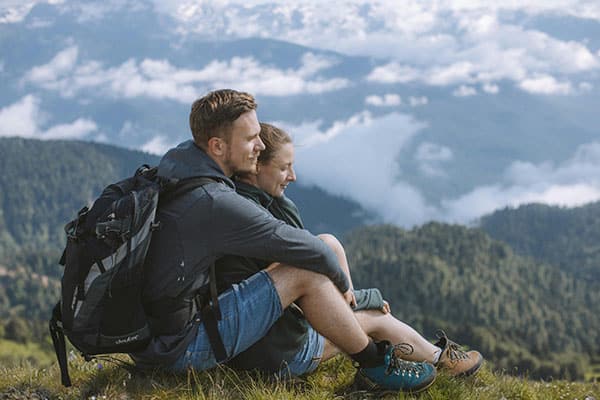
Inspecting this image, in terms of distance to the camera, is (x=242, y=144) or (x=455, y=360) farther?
(x=455, y=360)

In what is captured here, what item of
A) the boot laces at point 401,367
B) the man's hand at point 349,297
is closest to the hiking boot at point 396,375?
the boot laces at point 401,367

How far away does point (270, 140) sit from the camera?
25.7ft

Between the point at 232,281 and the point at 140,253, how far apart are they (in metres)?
1.30

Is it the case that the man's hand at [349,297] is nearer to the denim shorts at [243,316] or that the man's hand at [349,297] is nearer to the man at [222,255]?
the man at [222,255]

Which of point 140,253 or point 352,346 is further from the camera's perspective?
point 352,346

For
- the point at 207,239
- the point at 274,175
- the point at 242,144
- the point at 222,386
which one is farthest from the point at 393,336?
the point at 242,144

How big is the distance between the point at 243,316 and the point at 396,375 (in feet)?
6.40

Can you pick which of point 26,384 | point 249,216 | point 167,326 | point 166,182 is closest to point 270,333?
point 167,326

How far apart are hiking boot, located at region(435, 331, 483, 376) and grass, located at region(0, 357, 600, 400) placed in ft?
0.48

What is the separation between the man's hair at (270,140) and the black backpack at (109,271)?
1.68m

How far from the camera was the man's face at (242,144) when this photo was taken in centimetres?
689

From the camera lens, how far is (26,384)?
766 centimetres

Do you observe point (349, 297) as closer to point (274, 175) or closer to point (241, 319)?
point (241, 319)

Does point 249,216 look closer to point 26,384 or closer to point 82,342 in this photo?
point 82,342
